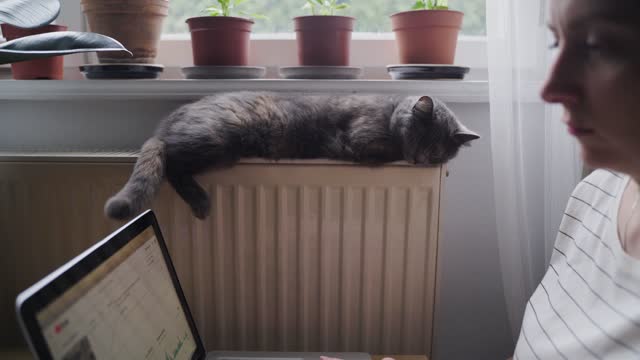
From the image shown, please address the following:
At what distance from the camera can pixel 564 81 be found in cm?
45

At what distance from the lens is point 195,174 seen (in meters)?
1.01

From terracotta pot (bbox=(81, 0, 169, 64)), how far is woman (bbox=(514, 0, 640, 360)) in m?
0.95

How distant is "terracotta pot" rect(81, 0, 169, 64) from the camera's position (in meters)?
1.14

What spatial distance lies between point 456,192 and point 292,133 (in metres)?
0.46

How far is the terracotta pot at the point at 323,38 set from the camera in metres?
1.18

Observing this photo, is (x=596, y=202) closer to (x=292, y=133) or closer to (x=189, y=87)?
(x=292, y=133)

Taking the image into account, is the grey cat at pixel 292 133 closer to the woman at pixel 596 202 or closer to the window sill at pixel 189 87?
the window sill at pixel 189 87

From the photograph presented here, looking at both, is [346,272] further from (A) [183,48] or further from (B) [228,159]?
(A) [183,48]

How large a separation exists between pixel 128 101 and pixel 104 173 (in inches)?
10.4

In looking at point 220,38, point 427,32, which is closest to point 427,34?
point 427,32

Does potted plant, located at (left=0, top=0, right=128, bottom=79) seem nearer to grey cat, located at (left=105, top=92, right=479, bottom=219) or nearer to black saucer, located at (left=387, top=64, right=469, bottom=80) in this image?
grey cat, located at (left=105, top=92, right=479, bottom=219)

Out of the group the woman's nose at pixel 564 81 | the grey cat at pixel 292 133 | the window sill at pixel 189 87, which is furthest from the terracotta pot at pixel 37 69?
the woman's nose at pixel 564 81

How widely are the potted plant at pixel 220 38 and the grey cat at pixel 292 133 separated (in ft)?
0.47

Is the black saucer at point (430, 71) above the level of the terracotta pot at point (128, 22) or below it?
below
